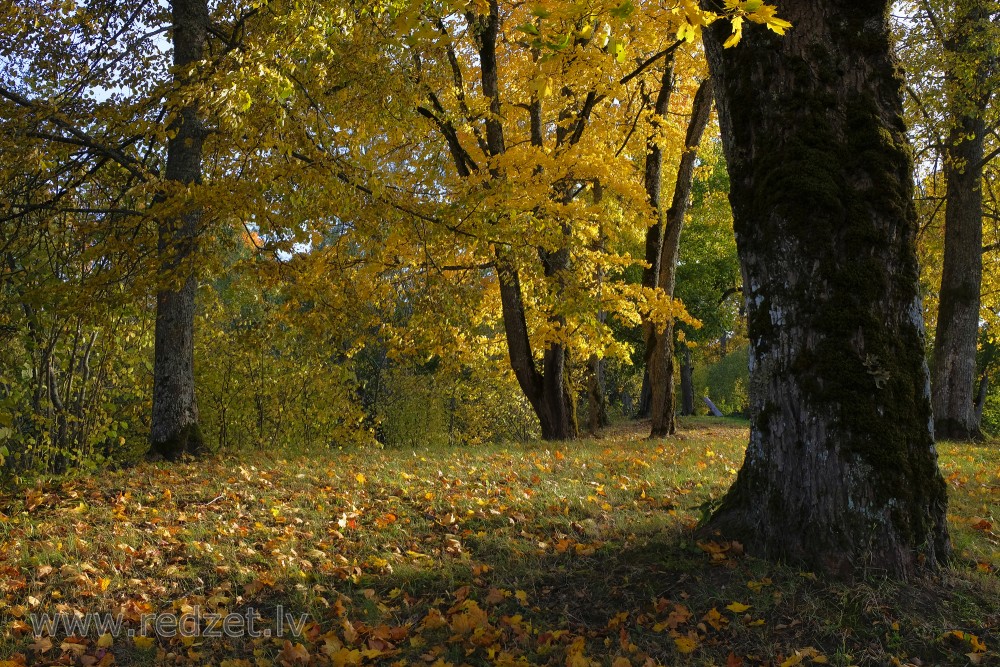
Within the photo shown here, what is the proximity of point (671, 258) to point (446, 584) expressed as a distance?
355 inches

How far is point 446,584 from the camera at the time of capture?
4137 millimetres

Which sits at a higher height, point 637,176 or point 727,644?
point 637,176

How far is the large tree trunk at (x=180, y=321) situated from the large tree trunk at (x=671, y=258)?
730cm

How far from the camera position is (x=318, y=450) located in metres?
9.55

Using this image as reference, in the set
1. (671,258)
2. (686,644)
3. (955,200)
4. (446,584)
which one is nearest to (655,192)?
(671,258)

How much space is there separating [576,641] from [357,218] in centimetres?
459

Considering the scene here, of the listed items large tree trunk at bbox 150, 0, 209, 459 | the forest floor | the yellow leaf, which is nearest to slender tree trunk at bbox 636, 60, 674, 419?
the forest floor

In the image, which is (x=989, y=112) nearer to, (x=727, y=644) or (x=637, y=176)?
(x=637, y=176)

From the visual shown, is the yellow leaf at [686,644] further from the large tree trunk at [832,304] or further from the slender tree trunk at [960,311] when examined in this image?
the slender tree trunk at [960,311]

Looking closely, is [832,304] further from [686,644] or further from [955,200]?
[955,200]

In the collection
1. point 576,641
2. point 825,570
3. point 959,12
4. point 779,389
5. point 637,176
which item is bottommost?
point 576,641

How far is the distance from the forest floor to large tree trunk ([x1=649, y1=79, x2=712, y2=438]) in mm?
5879

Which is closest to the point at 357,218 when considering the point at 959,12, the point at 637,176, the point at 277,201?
the point at 277,201

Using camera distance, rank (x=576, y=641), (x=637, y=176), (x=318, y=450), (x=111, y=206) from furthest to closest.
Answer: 1. (x=637, y=176)
2. (x=318, y=450)
3. (x=111, y=206)
4. (x=576, y=641)
